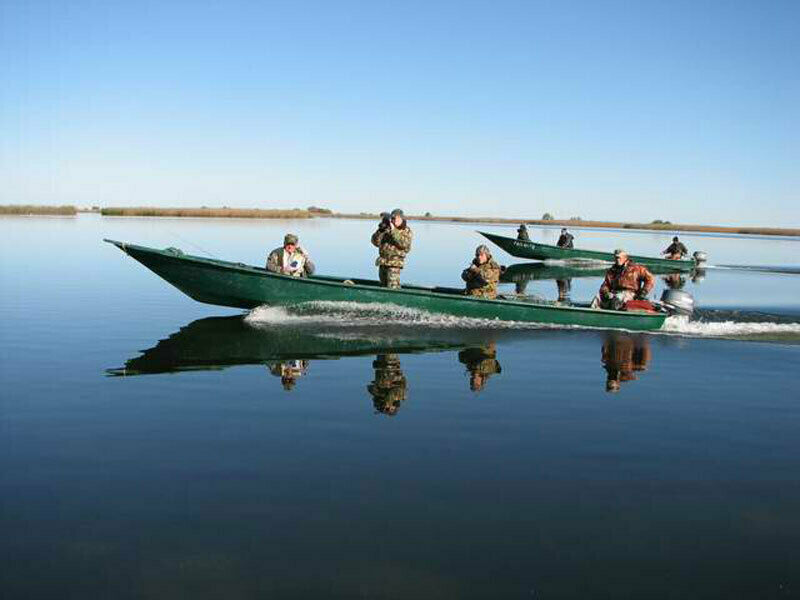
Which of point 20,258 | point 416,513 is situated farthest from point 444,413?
point 20,258

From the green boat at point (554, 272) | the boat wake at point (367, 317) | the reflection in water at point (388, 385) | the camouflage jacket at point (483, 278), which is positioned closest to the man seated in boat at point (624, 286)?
the boat wake at point (367, 317)

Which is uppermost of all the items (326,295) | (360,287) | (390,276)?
(390,276)

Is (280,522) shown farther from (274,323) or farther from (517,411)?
(274,323)

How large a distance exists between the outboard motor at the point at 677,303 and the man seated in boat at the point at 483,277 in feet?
14.5

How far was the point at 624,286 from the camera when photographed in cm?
1673

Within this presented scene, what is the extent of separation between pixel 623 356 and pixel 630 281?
3393 millimetres

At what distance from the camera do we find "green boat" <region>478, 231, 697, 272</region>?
38500 mm

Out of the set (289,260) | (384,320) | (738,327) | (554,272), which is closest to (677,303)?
(738,327)

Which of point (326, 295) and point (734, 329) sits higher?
point (326, 295)

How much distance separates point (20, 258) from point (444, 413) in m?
29.6

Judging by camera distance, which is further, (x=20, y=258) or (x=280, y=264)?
(x=20, y=258)

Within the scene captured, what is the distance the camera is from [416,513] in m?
5.93

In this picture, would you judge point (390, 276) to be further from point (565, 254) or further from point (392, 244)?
point (565, 254)

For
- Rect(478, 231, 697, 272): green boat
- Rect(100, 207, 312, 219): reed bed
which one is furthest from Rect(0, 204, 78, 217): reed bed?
Rect(478, 231, 697, 272): green boat
